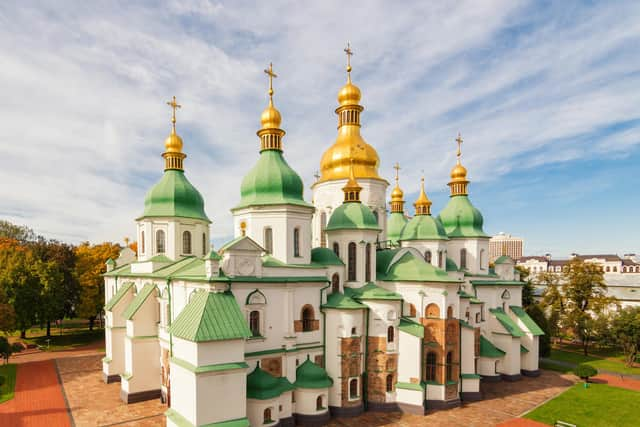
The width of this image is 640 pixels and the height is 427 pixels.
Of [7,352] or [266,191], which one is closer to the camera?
[266,191]

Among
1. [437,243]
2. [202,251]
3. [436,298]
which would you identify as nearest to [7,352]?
[202,251]

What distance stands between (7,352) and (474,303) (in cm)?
3445

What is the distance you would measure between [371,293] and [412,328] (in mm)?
3145

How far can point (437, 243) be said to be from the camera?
27.5 metres

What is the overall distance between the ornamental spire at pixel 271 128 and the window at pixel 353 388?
48.9 feet

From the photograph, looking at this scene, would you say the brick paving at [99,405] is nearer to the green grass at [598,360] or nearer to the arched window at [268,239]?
the arched window at [268,239]

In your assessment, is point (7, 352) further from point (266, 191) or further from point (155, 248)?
point (266, 191)

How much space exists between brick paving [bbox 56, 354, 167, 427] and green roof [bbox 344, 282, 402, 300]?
12.8 m

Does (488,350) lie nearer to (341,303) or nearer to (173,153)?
(341,303)

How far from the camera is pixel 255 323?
19.0 meters

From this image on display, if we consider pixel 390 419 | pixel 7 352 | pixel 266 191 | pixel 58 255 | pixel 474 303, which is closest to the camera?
pixel 390 419

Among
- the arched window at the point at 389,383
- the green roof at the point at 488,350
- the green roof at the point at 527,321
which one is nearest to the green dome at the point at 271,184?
the arched window at the point at 389,383

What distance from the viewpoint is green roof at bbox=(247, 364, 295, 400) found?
690 inches

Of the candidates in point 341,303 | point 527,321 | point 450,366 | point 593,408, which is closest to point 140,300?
point 341,303
